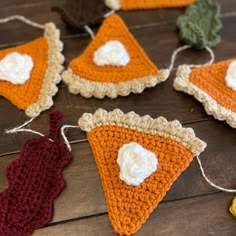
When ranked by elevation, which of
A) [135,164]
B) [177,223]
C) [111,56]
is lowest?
[177,223]

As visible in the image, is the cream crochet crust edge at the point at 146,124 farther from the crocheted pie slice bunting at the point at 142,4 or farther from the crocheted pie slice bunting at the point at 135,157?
the crocheted pie slice bunting at the point at 142,4

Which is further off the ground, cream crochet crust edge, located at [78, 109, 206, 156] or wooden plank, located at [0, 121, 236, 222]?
cream crochet crust edge, located at [78, 109, 206, 156]

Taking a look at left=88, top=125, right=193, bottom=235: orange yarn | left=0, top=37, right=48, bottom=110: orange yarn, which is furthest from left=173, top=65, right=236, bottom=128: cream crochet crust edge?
left=0, top=37, right=48, bottom=110: orange yarn

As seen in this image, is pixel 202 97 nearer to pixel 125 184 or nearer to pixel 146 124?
pixel 146 124

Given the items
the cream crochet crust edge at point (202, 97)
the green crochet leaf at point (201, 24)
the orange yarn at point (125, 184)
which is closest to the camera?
the orange yarn at point (125, 184)

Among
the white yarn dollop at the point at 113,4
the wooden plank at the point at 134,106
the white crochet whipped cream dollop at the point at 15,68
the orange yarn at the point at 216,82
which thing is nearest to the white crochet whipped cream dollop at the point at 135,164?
the wooden plank at the point at 134,106

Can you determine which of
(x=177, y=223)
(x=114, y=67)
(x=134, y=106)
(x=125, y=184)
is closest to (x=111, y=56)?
(x=114, y=67)

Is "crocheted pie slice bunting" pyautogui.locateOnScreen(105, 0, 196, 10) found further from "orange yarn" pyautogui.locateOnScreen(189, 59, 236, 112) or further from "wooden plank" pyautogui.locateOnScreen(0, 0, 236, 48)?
"orange yarn" pyautogui.locateOnScreen(189, 59, 236, 112)
